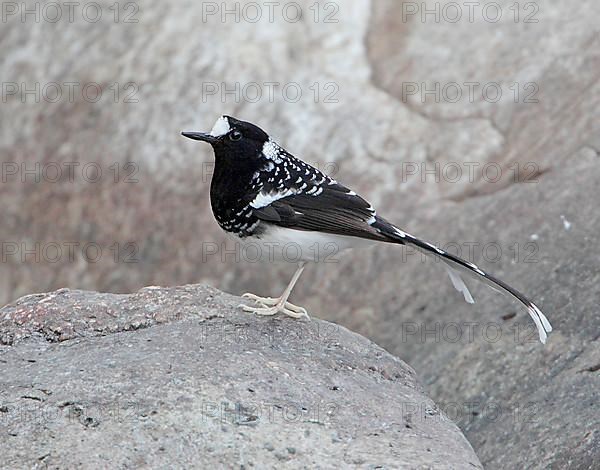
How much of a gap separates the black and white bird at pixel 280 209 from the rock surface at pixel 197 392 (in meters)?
0.47

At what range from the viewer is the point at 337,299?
989 cm

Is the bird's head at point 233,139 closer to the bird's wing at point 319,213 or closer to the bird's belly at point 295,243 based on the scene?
the bird's wing at point 319,213

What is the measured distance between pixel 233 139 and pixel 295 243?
0.76 metres

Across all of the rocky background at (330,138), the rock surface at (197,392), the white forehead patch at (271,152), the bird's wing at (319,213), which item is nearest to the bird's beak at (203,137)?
the white forehead patch at (271,152)

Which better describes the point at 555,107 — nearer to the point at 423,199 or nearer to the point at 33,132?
the point at 423,199

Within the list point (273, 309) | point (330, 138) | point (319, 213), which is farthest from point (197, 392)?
point (330, 138)

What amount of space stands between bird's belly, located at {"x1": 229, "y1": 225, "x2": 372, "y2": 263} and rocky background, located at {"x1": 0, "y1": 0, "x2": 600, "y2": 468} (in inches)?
77.9

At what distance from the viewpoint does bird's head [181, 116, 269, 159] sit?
6520mm

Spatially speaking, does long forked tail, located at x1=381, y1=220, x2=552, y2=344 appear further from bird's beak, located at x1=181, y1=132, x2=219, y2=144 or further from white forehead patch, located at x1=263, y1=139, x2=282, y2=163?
bird's beak, located at x1=181, y1=132, x2=219, y2=144

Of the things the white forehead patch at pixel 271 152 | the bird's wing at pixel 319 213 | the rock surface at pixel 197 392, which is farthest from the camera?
the white forehead patch at pixel 271 152

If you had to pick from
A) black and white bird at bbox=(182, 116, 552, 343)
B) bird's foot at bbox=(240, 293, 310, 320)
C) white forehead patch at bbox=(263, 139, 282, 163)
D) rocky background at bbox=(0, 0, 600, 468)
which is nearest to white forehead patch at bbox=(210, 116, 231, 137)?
black and white bird at bbox=(182, 116, 552, 343)

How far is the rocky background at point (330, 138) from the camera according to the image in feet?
29.9

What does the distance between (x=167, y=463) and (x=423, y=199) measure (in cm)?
590

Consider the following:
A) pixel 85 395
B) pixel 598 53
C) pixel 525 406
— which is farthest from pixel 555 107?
pixel 85 395
